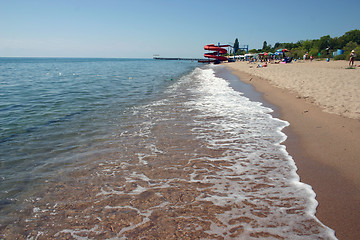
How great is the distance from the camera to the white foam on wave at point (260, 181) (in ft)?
8.64

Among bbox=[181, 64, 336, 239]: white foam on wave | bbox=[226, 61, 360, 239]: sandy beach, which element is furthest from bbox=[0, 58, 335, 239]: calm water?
bbox=[226, 61, 360, 239]: sandy beach

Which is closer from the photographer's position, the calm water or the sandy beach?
the calm water

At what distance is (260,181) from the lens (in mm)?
3617

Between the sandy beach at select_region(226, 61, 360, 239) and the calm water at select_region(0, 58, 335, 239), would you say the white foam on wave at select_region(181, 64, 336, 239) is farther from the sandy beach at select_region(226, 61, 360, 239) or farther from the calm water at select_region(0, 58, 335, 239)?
the sandy beach at select_region(226, 61, 360, 239)

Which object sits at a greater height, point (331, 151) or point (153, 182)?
point (331, 151)

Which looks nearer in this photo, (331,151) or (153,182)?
(153,182)

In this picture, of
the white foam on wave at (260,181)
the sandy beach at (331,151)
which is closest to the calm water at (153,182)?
the white foam on wave at (260,181)

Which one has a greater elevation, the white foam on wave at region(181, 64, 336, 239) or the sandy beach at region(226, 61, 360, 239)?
the sandy beach at region(226, 61, 360, 239)

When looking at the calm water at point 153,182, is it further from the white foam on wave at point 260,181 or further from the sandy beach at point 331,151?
the sandy beach at point 331,151

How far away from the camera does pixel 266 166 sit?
4.12 metres

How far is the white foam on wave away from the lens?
8.64 feet

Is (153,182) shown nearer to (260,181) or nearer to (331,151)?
(260,181)

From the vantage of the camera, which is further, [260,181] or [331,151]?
[331,151]

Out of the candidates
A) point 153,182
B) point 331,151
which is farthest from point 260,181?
point 331,151
